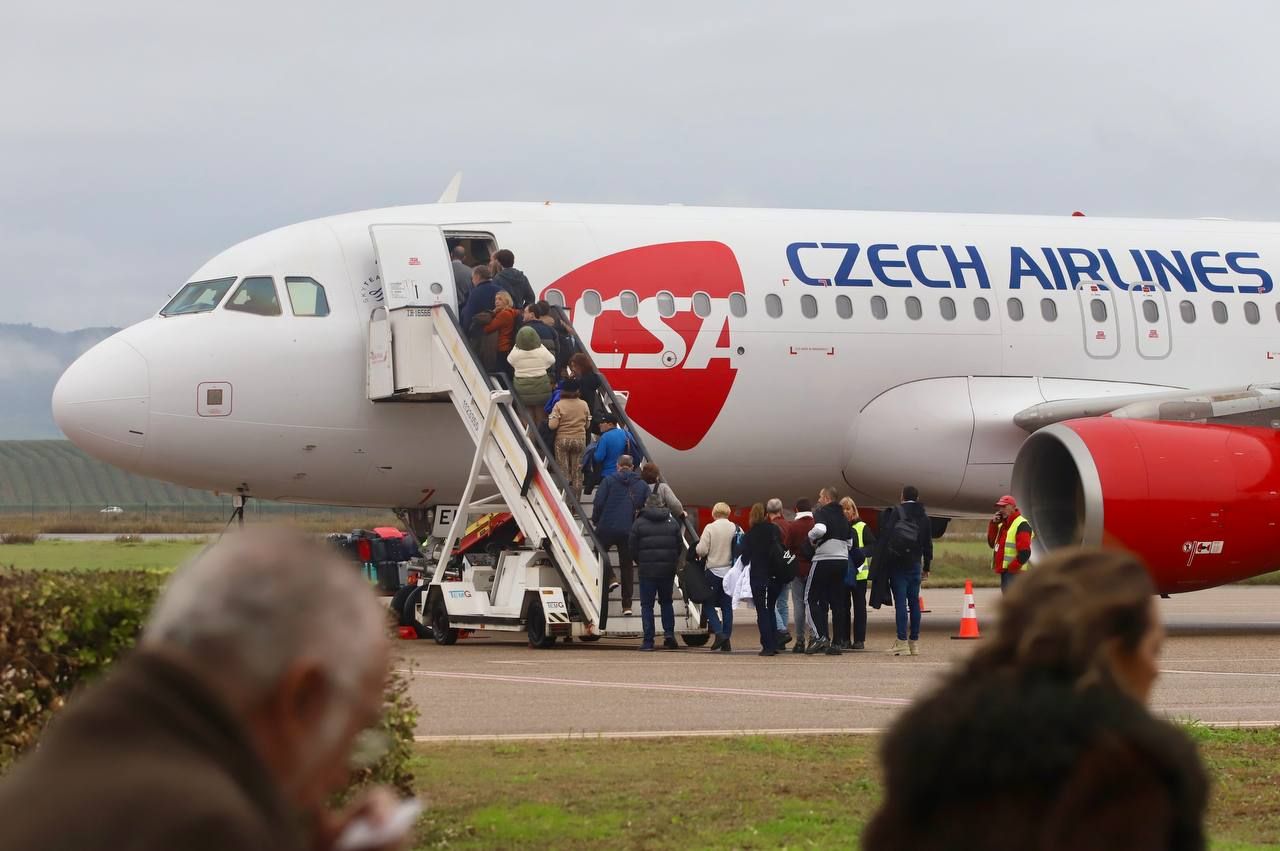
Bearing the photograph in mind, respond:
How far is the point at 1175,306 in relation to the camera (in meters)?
21.2

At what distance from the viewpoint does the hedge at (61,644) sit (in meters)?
6.72

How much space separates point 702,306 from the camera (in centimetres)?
1902

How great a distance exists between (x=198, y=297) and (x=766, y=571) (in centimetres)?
611

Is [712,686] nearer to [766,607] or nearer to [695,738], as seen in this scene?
[695,738]

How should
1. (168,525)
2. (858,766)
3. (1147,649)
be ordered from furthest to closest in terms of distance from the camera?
1. (168,525)
2. (858,766)
3. (1147,649)

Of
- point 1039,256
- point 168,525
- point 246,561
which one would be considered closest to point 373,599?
point 246,561

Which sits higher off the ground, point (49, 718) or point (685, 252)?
point (685, 252)

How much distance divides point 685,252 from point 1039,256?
4239 mm

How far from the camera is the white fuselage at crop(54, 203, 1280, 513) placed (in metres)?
17.7

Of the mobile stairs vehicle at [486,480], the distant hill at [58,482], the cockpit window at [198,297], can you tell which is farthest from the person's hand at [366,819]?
the distant hill at [58,482]

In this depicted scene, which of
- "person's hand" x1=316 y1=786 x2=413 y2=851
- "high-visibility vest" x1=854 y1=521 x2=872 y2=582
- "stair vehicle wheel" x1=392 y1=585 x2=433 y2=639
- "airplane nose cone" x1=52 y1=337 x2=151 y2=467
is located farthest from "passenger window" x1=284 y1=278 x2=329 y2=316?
"person's hand" x1=316 y1=786 x2=413 y2=851

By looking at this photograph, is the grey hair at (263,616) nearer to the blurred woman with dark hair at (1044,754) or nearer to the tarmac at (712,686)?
the blurred woman with dark hair at (1044,754)

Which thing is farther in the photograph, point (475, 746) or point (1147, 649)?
point (475, 746)

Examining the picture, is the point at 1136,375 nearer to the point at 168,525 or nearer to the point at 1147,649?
the point at 1147,649
